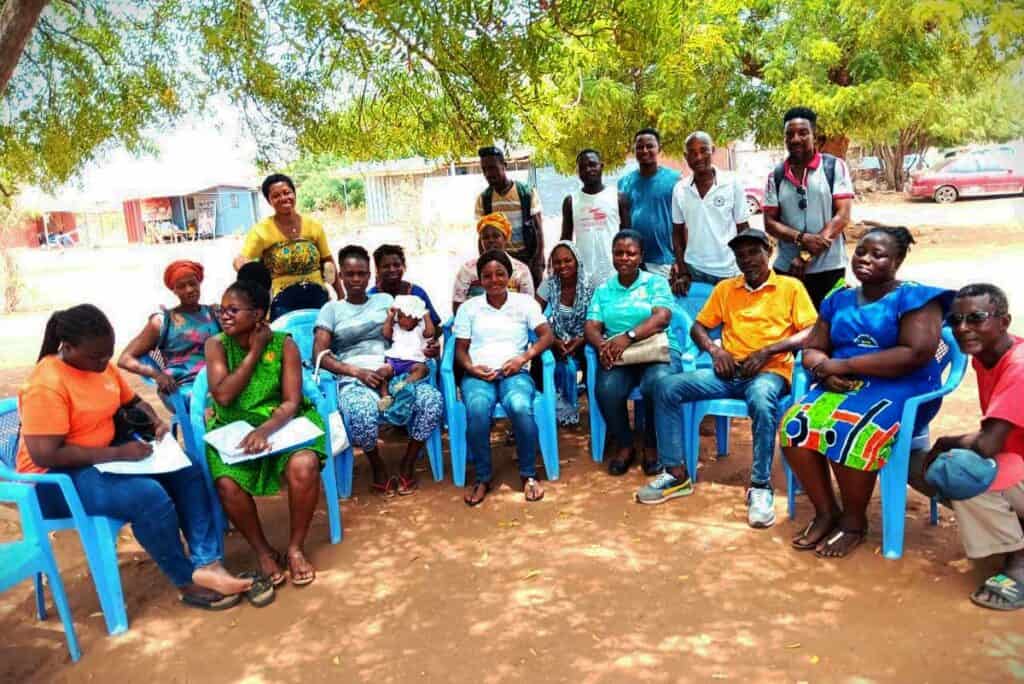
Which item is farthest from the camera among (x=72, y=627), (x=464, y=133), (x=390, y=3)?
(x=464, y=133)

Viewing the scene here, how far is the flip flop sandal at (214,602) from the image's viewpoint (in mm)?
3543

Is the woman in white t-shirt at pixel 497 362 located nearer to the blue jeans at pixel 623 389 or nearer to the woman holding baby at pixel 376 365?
the woman holding baby at pixel 376 365

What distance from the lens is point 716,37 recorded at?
9.66 meters

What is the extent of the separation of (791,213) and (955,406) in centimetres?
187

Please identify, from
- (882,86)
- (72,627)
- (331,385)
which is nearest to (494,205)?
(331,385)

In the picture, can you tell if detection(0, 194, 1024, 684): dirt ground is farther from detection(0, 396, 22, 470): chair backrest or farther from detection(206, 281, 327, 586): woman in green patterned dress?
detection(0, 396, 22, 470): chair backrest

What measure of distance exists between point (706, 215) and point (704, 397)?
145 cm

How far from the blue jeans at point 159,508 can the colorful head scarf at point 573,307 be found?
2.47 m

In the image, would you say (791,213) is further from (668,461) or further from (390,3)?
(390,3)

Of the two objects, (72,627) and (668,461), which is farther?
(668,461)

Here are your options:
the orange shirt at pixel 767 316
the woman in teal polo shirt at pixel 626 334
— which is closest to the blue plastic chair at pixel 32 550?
the woman in teal polo shirt at pixel 626 334

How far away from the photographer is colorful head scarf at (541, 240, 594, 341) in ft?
17.2

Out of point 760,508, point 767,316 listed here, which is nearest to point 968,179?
point 767,316

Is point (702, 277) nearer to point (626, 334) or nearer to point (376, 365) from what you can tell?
point (626, 334)
